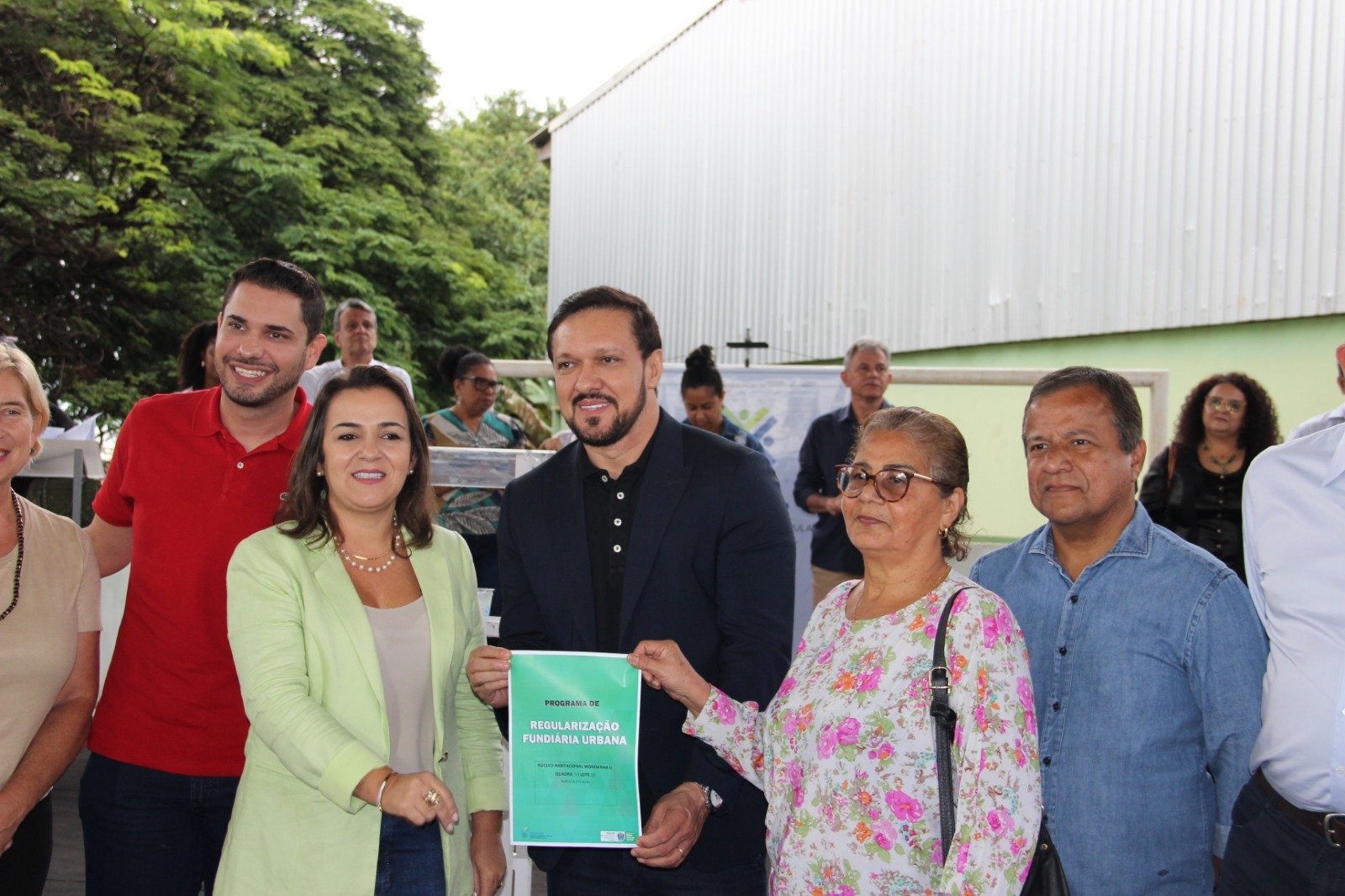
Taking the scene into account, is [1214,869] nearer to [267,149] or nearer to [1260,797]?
[1260,797]

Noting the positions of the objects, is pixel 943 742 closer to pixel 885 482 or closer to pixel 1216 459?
pixel 885 482

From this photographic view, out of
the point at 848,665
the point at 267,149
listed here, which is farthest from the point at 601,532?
the point at 267,149

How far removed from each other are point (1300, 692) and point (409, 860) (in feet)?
6.04

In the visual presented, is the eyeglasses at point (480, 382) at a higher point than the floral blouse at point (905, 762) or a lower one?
higher

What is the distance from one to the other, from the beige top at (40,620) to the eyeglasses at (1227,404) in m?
5.13

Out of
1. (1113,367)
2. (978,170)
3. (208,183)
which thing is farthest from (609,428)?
(208,183)

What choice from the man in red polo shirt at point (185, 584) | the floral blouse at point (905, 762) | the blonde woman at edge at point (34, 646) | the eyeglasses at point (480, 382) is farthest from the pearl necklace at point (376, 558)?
the eyeglasses at point (480, 382)

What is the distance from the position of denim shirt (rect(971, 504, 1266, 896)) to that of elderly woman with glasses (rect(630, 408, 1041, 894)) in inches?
16.0

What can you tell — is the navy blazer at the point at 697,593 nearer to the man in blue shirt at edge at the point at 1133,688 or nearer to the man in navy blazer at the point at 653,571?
the man in navy blazer at the point at 653,571

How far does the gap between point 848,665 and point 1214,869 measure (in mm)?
1020

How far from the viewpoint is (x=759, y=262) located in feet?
56.9

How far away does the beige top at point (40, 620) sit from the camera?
8.63 feet

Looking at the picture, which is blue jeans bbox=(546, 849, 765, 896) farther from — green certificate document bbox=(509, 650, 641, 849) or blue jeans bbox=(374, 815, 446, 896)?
blue jeans bbox=(374, 815, 446, 896)

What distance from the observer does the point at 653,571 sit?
275 cm
